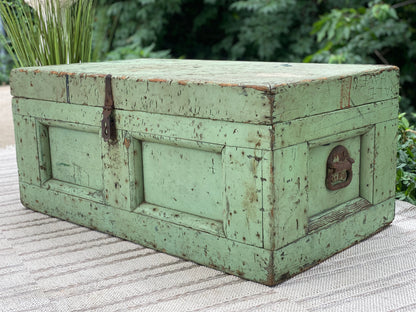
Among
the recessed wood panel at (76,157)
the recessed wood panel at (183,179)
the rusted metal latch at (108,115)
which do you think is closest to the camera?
the recessed wood panel at (183,179)

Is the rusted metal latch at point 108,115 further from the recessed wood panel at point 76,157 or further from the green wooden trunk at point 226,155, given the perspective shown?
the recessed wood panel at point 76,157

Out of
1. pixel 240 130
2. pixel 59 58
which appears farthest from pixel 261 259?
pixel 59 58

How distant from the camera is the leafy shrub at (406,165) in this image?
227cm

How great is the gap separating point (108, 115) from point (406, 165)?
1366 mm

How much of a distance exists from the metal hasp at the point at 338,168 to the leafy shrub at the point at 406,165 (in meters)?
0.68

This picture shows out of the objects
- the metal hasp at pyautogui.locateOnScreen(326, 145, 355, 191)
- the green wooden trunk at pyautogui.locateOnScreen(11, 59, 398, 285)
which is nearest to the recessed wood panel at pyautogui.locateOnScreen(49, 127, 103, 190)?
the green wooden trunk at pyautogui.locateOnScreen(11, 59, 398, 285)

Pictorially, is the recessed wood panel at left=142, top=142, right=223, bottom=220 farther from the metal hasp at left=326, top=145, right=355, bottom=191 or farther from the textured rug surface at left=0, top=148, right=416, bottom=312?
the metal hasp at left=326, top=145, right=355, bottom=191

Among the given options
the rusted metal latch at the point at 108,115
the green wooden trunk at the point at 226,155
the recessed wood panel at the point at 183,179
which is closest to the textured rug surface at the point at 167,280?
the green wooden trunk at the point at 226,155

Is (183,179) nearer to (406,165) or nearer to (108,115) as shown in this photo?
(108,115)

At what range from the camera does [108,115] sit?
1759 millimetres

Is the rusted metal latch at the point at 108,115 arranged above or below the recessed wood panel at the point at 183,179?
above

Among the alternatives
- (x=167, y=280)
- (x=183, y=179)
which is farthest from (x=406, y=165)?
(x=167, y=280)

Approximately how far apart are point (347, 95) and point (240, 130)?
0.38 m

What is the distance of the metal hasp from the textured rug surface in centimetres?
22
